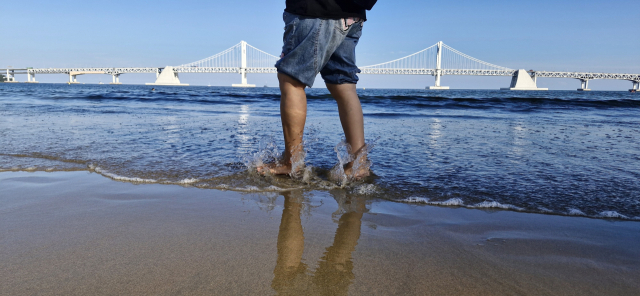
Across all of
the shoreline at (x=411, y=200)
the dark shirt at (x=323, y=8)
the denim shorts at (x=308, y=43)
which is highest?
the dark shirt at (x=323, y=8)

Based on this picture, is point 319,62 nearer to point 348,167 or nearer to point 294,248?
point 348,167

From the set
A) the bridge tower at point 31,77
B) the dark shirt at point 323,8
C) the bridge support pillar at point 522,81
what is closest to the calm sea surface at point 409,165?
the dark shirt at point 323,8

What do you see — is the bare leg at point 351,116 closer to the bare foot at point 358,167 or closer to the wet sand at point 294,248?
the bare foot at point 358,167

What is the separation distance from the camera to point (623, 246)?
902 mm

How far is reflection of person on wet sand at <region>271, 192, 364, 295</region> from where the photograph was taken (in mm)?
681

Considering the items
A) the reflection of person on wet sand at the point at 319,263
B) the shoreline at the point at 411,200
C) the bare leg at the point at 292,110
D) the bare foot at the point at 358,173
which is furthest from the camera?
the bare foot at the point at 358,173

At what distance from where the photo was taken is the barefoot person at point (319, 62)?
4.71 ft

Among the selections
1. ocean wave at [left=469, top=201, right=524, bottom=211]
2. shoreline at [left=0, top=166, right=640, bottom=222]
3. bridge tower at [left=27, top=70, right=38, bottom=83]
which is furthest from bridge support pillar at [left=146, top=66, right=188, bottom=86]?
ocean wave at [left=469, top=201, right=524, bottom=211]

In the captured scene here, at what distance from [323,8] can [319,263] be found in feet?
3.25

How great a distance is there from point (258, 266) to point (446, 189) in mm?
911

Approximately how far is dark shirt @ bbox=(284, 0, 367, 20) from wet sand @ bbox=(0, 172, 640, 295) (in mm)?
685

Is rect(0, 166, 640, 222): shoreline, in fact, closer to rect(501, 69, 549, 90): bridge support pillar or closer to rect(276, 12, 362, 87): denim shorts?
rect(276, 12, 362, 87): denim shorts

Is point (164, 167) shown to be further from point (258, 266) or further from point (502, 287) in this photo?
point (502, 287)

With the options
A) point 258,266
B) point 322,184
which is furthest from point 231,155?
point 258,266
